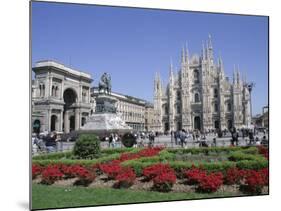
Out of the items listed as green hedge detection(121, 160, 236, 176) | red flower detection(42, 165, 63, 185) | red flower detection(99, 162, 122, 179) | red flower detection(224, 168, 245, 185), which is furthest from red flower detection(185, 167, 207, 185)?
red flower detection(42, 165, 63, 185)

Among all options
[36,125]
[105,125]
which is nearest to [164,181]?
[105,125]

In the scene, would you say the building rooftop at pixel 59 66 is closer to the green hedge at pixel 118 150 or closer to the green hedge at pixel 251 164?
the green hedge at pixel 118 150

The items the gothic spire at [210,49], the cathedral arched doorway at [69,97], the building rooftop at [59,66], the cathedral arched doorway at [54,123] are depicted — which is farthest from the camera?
the gothic spire at [210,49]

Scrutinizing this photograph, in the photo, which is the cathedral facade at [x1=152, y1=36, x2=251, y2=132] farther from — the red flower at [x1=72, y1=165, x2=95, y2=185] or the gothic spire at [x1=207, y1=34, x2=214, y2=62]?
the red flower at [x1=72, y1=165, x2=95, y2=185]

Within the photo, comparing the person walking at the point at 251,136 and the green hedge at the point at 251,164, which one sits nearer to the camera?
the green hedge at the point at 251,164

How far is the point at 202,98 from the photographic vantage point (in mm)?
11453

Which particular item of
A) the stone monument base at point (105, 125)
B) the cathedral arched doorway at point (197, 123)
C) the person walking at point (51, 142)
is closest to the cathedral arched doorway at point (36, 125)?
the person walking at point (51, 142)

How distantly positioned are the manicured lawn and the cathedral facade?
2.12m

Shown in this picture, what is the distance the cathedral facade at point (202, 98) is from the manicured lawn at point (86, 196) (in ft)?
6.96

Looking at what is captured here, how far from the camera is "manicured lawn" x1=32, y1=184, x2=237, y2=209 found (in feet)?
29.7

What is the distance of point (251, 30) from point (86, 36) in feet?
14.4

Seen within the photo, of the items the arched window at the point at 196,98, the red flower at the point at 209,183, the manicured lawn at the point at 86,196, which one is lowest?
the manicured lawn at the point at 86,196

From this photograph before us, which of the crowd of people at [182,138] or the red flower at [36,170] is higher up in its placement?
the crowd of people at [182,138]

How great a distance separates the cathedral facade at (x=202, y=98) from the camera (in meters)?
11.2
